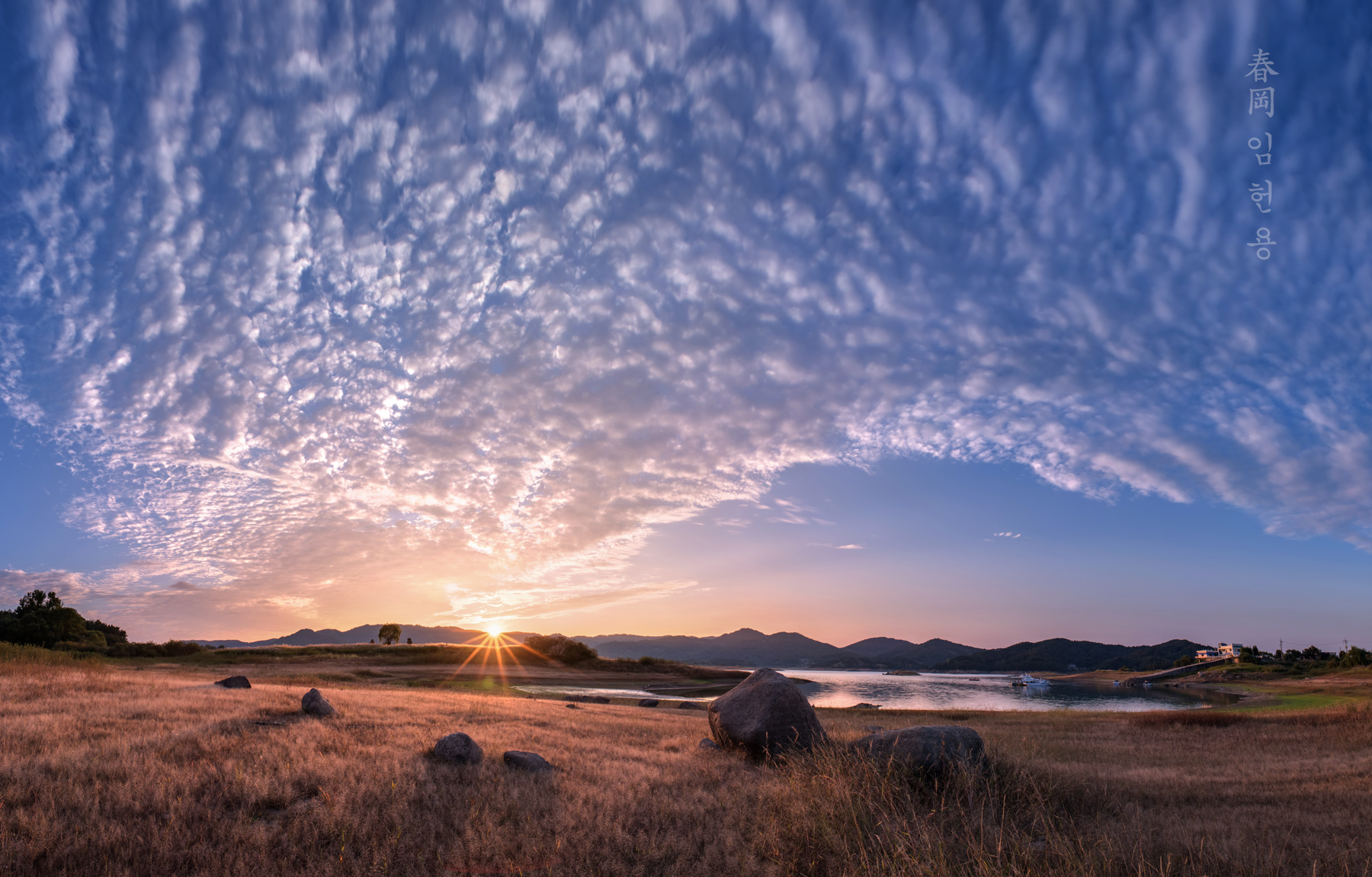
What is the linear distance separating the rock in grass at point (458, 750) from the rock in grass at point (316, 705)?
23.5ft

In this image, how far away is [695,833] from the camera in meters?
8.78

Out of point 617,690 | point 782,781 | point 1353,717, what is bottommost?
point 617,690

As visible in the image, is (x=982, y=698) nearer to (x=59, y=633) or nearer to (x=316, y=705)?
(x=316, y=705)

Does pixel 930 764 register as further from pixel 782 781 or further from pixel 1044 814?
pixel 782 781

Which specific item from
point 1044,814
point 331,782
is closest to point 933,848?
point 1044,814

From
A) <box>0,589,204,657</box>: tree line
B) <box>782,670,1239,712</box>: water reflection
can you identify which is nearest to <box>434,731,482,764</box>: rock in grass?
<box>782,670,1239,712</box>: water reflection

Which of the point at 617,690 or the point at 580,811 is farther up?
the point at 580,811

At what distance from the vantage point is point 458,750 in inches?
499

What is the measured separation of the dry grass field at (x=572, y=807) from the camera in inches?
281

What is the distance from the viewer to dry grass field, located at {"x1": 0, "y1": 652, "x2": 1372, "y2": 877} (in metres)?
7.13

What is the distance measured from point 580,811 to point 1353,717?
36.2 m

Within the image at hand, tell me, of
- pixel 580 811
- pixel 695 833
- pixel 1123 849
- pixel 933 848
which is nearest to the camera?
pixel 933 848

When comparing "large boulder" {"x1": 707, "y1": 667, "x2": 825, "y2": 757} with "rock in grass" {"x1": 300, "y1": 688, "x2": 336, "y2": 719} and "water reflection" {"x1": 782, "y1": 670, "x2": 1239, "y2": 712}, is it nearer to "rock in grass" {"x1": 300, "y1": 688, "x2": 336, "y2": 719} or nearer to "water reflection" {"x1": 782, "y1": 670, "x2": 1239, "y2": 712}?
"rock in grass" {"x1": 300, "y1": 688, "x2": 336, "y2": 719}

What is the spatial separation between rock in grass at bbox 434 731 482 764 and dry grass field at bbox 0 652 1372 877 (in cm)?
48
